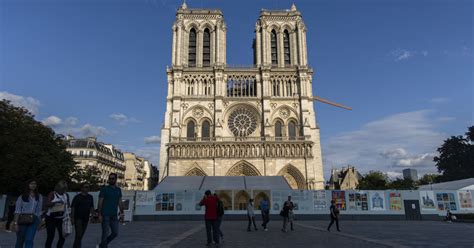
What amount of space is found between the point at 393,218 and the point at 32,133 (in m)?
25.2

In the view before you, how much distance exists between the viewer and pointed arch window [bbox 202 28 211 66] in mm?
44844

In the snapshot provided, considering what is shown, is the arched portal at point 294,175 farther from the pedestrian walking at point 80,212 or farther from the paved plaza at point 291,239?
the pedestrian walking at point 80,212

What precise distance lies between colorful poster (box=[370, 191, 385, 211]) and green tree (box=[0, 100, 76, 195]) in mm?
21645

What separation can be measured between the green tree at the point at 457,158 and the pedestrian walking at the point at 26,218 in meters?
50.1

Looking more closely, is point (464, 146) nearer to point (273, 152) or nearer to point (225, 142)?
point (273, 152)

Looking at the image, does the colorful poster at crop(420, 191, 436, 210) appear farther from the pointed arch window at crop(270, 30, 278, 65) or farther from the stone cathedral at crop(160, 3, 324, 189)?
the pointed arch window at crop(270, 30, 278, 65)

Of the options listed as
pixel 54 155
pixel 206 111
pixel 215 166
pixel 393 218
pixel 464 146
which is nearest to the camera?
pixel 393 218

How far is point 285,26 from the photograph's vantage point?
151 ft

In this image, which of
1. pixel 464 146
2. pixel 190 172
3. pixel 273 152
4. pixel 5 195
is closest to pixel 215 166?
pixel 190 172

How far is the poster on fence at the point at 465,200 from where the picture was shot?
69.5ft

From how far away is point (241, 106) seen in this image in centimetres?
4222

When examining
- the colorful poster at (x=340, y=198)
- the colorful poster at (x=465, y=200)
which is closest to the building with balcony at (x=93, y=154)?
the colorful poster at (x=340, y=198)

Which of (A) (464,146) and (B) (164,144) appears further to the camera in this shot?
(A) (464,146)

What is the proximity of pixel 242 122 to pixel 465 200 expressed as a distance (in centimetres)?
2582
